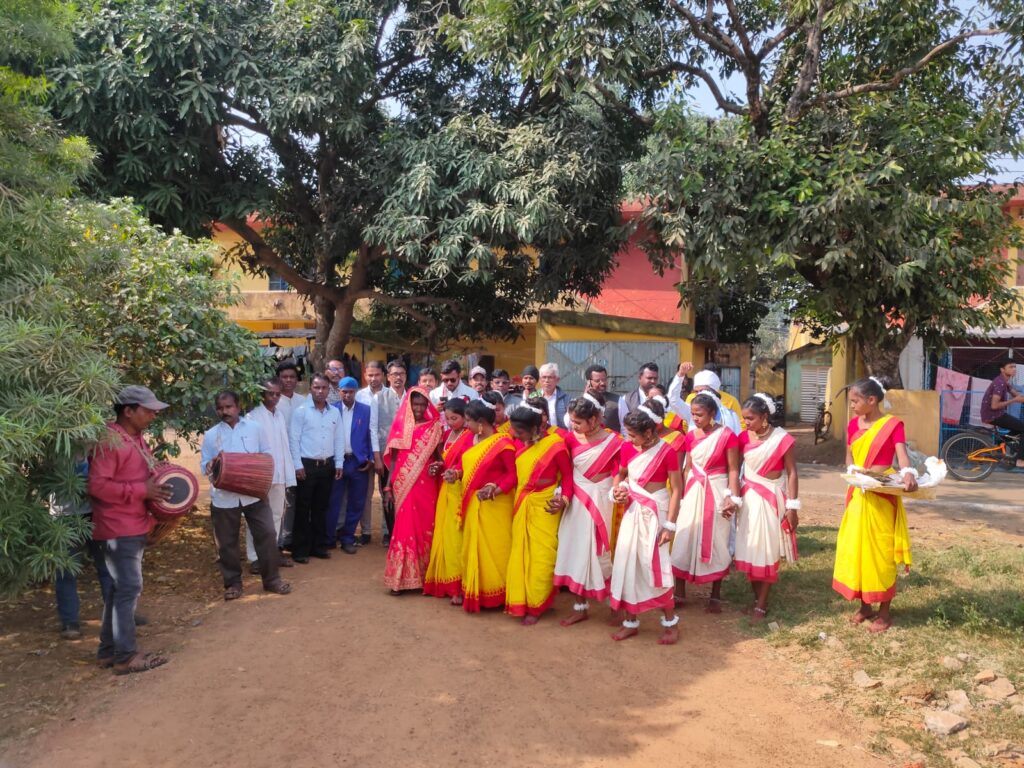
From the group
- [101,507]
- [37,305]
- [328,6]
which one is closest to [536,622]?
[101,507]

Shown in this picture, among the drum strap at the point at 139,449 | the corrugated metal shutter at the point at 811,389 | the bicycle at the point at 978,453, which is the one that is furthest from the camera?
the corrugated metal shutter at the point at 811,389

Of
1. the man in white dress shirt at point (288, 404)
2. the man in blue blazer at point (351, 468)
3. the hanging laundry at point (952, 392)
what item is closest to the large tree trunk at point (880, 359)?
the hanging laundry at point (952, 392)

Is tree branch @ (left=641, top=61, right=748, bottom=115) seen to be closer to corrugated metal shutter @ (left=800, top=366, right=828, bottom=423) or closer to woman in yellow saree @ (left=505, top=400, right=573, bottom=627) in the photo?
woman in yellow saree @ (left=505, top=400, right=573, bottom=627)

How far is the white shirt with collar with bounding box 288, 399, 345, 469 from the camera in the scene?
284 inches

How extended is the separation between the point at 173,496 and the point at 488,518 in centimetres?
206

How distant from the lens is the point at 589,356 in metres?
13.9

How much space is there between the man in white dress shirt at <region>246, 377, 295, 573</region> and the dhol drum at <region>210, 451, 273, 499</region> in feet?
1.89

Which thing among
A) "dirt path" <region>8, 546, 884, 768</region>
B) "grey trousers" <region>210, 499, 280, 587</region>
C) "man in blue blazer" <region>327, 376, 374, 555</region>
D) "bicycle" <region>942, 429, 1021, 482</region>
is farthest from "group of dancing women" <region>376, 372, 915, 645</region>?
"bicycle" <region>942, 429, 1021, 482</region>

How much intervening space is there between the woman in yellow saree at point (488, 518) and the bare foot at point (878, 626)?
2.41 metres

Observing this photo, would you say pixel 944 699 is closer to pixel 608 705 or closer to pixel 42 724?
pixel 608 705

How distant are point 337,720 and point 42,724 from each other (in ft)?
4.89

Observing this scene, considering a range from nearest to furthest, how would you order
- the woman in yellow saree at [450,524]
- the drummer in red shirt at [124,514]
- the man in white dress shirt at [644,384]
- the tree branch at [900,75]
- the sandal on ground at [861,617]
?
the drummer in red shirt at [124,514], the sandal on ground at [861,617], the woman in yellow saree at [450,524], the man in white dress shirt at [644,384], the tree branch at [900,75]

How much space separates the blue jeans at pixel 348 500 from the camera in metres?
7.62

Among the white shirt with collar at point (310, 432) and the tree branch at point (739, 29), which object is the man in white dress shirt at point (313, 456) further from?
the tree branch at point (739, 29)
